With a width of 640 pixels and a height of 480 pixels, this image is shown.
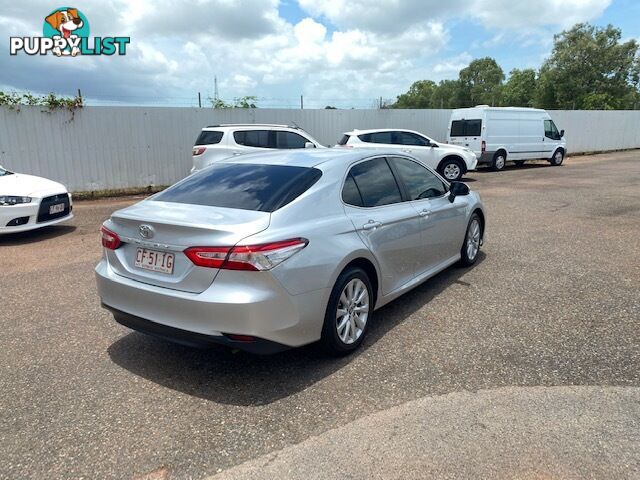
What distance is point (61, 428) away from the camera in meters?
2.81

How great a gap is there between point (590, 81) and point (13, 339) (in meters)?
53.7

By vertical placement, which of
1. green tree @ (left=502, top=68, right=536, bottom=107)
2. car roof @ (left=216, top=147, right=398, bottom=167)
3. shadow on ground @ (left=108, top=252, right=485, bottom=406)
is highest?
green tree @ (left=502, top=68, right=536, bottom=107)

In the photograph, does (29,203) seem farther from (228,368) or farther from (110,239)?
(228,368)

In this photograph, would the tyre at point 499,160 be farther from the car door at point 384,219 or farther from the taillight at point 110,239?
the taillight at point 110,239

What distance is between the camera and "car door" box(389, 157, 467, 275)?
15.0ft

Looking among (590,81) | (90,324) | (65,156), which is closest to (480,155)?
(65,156)

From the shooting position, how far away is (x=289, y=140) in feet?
41.4

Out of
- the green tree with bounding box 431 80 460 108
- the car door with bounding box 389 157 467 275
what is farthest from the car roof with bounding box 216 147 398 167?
the green tree with bounding box 431 80 460 108

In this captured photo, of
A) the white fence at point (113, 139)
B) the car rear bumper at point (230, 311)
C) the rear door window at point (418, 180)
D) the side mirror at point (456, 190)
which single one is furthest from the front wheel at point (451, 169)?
the car rear bumper at point (230, 311)

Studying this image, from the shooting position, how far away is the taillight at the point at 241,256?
2908 millimetres

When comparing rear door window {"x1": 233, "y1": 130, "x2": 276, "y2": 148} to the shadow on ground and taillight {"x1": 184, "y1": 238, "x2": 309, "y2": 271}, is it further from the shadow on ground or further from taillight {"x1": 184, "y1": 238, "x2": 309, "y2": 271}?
taillight {"x1": 184, "y1": 238, "x2": 309, "y2": 271}

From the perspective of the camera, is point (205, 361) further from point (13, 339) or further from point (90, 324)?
point (13, 339)

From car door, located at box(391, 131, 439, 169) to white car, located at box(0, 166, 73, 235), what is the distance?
9.84 m

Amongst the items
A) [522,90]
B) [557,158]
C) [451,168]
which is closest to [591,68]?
[522,90]
